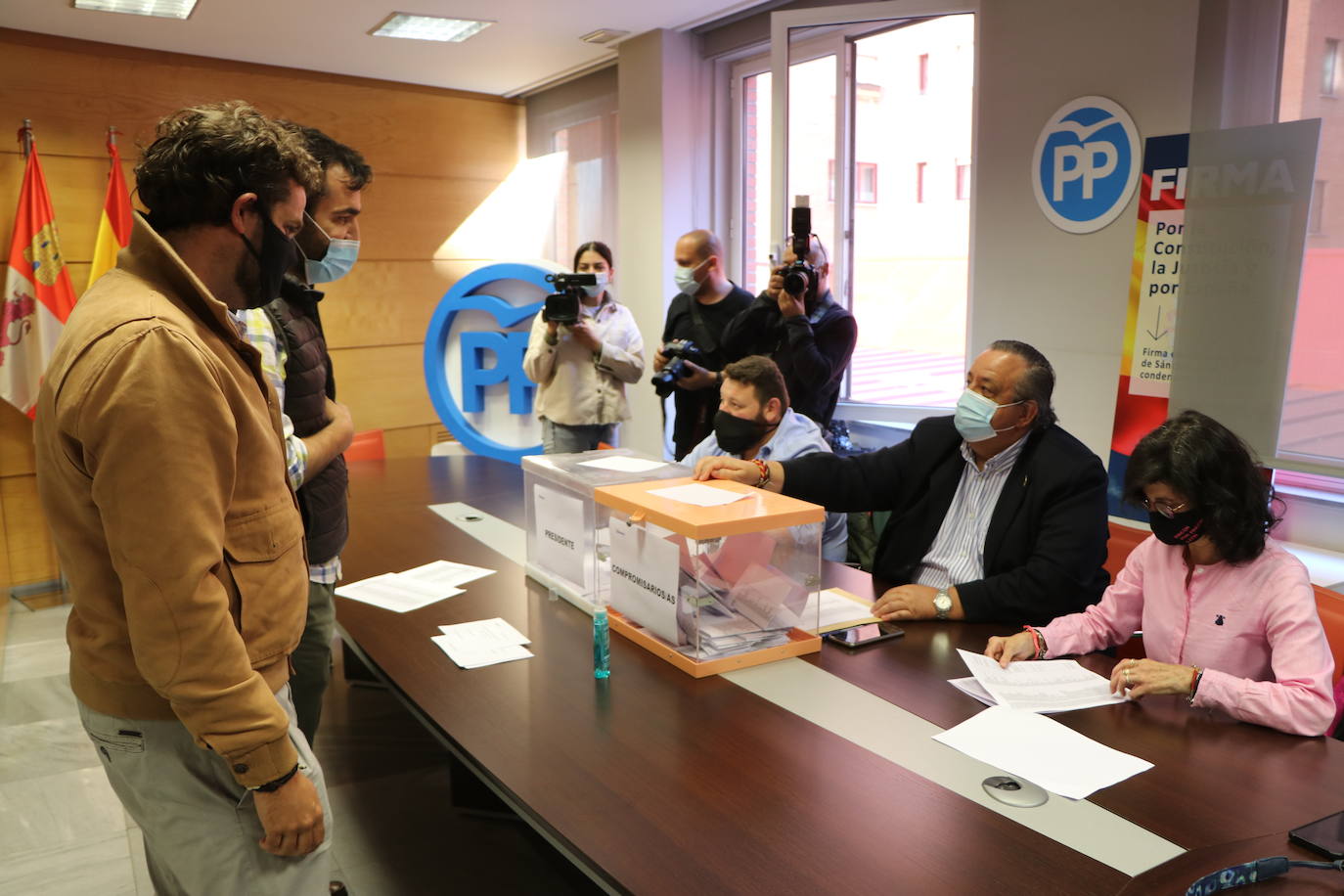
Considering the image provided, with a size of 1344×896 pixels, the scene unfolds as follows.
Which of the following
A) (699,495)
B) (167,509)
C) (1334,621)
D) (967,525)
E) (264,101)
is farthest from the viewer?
(264,101)

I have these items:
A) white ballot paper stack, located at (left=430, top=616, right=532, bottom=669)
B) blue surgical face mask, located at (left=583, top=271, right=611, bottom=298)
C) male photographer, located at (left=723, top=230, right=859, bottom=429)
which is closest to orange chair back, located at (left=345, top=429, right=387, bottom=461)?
blue surgical face mask, located at (left=583, top=271, right=611, bottom=298)

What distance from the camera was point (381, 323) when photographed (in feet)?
21.2

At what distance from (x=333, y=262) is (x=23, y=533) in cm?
416

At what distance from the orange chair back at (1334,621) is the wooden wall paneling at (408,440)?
5.54 metres

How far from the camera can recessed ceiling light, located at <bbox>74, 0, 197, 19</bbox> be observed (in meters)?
4.53

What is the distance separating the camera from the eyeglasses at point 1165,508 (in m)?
1.83

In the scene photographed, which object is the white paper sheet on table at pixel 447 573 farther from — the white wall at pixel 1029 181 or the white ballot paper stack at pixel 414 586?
the white wall at pixel 1029 181

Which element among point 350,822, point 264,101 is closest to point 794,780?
point 350,822

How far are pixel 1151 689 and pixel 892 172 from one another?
3714 millimetres

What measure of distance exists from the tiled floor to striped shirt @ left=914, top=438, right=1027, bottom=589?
118 cm

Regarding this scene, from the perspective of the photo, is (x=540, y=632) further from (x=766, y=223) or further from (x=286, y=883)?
(x=766, y=223)

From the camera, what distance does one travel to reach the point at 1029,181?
3871mm

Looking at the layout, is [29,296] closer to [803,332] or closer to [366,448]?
[366,448]

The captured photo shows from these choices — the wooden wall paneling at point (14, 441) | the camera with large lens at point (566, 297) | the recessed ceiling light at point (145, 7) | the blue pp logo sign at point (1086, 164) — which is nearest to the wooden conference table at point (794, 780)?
the blue pp logo sign at point (1086, 164)
